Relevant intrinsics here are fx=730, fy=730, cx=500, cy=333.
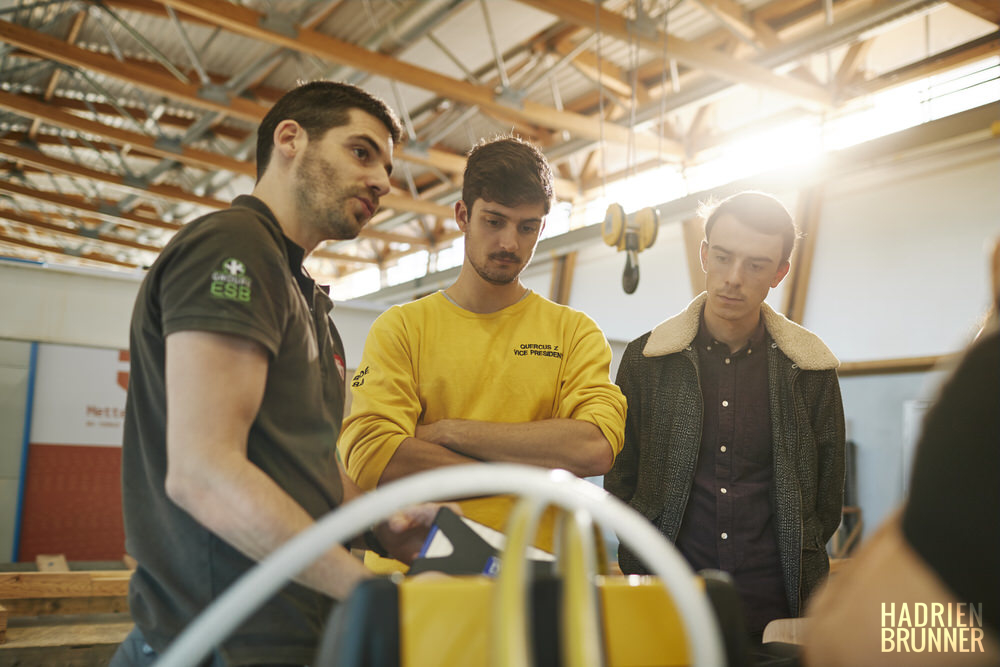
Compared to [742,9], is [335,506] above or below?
below

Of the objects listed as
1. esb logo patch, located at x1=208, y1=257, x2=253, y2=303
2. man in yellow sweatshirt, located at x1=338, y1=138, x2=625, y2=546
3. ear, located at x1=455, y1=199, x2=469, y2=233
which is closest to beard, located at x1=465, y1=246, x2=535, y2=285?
man in yellow sweatshirt, located at x1=338, y1=138, x2=625, y2=546

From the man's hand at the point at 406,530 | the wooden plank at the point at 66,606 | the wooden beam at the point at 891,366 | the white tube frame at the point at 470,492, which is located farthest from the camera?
the wooden beam at the point at 891,366

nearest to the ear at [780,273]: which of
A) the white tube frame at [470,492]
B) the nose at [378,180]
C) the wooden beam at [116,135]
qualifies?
the nose at [378,180]

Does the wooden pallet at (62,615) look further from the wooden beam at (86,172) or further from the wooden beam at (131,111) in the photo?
the wooden beam at (86,172)

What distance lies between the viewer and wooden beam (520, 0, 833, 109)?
5383mm

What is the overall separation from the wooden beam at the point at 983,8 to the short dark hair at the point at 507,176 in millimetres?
6166

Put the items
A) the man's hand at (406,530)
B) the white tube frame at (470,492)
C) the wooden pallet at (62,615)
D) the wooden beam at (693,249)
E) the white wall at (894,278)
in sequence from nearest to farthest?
the white tube frame at (470,492) → the man's hand at (406,530) → the wooden pallet at (62,615) → the white wall at (894,278) → the wooden beam at (693,249)

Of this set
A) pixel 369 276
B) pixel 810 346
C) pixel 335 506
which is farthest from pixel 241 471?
pixel 369 276

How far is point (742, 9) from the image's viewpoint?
7.29 m

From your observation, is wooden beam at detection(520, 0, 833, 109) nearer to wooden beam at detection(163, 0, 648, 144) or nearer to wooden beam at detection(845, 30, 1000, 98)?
wooden beam at detection(845, 30, 1000, 98)

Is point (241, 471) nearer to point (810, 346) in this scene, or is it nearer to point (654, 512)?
point (654, 512)

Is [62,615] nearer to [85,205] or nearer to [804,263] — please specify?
[804,263]

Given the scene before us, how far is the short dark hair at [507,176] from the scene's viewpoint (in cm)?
180

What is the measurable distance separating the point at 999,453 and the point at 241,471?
832mm
